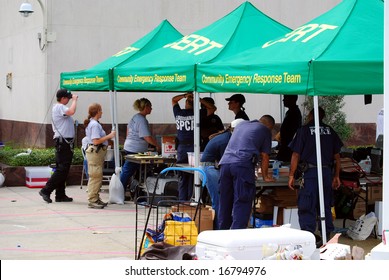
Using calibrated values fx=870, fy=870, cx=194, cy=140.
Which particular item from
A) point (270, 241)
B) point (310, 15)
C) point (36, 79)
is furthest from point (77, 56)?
point (270, 241)

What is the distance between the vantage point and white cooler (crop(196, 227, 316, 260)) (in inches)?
274

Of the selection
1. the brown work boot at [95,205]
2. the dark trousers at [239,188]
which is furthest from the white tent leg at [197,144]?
the brown work boot at [95,205]

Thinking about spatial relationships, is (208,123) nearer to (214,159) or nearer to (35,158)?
(214,159)

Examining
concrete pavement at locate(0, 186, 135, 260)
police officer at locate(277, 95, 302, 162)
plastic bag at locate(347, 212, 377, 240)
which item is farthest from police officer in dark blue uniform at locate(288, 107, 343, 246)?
police officer at locate(277, 95, 302, 162)

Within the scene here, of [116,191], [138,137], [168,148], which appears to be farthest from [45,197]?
[168,148]

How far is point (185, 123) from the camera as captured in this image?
47.2 feet

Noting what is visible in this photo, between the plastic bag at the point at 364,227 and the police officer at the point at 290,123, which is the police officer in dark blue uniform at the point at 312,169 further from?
the police officer at the point at 290,123

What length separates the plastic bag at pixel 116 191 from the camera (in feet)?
50.3

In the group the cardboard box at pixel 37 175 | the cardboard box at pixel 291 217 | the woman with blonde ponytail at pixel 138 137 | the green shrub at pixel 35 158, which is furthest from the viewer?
the green shrub at pixel 35 158

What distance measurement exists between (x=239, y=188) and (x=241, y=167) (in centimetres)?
26

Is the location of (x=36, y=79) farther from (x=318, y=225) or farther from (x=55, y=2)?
(x=318, y=225)

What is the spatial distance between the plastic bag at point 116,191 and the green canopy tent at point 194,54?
1636 mm

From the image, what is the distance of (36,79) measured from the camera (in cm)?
2062
